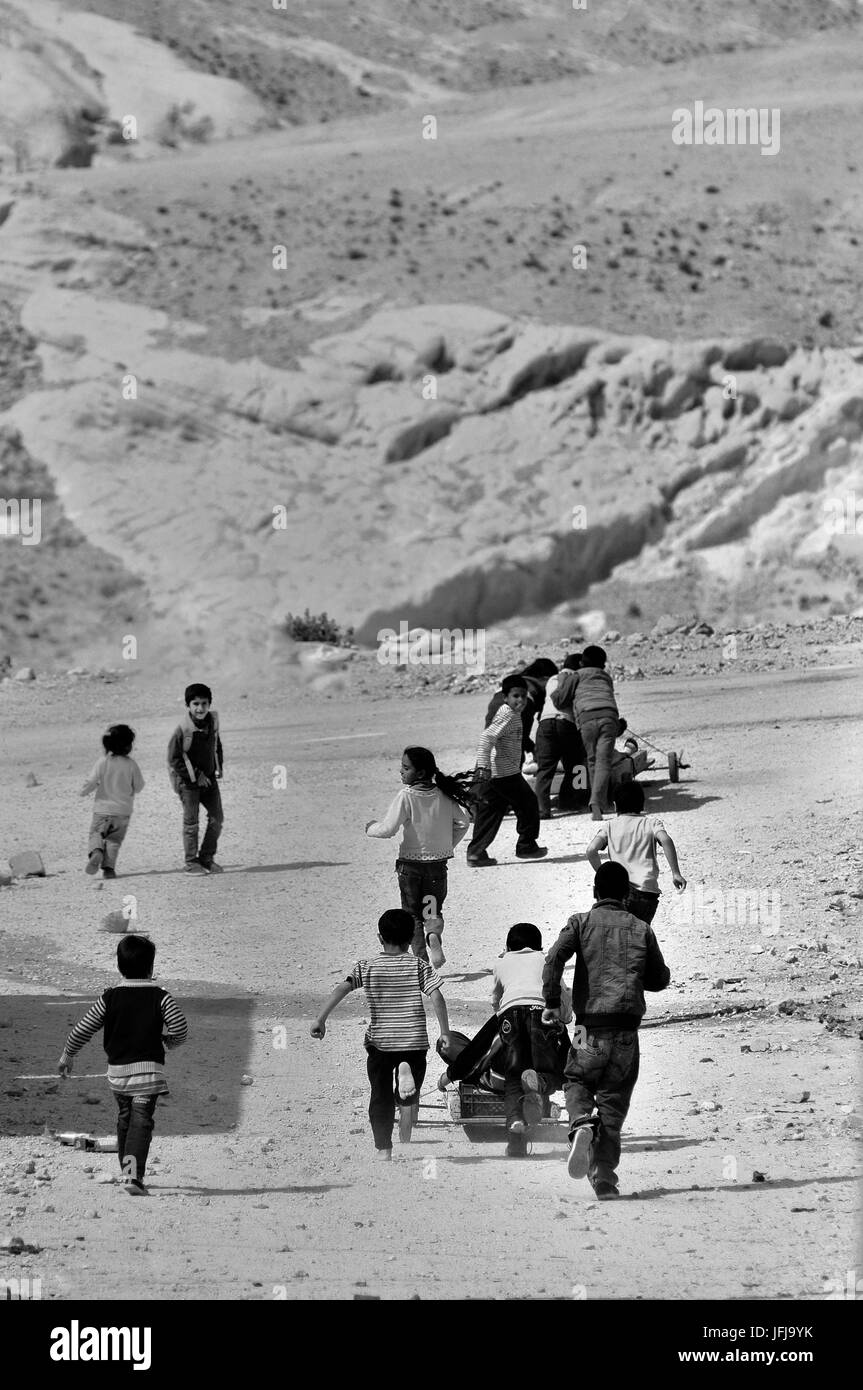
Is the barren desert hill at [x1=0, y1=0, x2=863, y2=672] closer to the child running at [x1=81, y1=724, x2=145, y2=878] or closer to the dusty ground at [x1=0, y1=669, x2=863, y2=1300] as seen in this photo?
the dusty ground at [x1=0, y1=669, x2=863, y2=1300]

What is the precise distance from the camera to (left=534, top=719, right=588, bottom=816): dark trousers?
17.5 meters

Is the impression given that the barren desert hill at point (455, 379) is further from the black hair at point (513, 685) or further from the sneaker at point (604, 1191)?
the sneaker at point (604, 1191)

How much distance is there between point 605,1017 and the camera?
9.06m

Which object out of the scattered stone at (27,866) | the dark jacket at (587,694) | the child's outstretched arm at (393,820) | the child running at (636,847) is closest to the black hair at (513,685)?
the dark jacket at (587,694)

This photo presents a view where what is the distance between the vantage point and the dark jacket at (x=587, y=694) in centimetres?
1662

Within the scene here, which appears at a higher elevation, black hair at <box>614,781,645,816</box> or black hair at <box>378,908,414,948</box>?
black hair at <box>614,781,645,816</box>

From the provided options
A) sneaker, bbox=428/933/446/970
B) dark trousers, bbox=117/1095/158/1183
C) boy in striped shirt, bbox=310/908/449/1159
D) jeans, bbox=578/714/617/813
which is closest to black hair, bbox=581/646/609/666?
jeans, bbox=578/714/617/813

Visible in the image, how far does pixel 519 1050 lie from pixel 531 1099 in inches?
9.2

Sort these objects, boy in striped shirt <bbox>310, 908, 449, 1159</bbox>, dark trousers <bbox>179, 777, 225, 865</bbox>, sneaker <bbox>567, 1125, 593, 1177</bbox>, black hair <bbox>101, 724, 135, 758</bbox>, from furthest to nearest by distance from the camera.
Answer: dark trousers <bbox>179, 777, 225, 865</bbox> → black hair <bbox>101, 724, 135, 758</bbox> → boy in striped shirt <bbox>310, 908, 449, 1159</bbox> → sneaker <bbox>567, 1125, 593, 1177</bbox>

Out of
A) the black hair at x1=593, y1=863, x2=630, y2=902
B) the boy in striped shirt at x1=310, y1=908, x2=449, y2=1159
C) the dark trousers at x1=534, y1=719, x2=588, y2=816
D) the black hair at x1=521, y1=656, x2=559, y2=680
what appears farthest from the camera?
the black hair at x1=521, y1=656, x2=559, y2=680

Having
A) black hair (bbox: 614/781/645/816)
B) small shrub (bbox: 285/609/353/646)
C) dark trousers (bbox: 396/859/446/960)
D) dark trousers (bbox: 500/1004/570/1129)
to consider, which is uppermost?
small shrub (bbox: 285/609/353/646)

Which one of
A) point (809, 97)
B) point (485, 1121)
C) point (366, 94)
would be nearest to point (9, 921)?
point (485, 1121)

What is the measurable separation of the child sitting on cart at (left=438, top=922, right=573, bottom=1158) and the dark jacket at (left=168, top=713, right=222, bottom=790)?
685 centimetres

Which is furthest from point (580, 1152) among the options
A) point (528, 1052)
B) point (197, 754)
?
point (197, 754)
